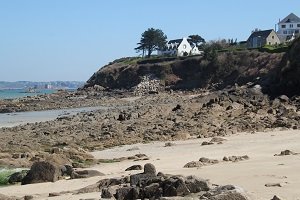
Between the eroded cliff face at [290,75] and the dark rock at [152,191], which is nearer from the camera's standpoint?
the dark rock at [152,191]

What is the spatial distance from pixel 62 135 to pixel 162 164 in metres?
13.9

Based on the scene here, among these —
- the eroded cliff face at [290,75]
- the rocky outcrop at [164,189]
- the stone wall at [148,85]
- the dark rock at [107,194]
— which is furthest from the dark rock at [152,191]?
the stone wall at [148,85]

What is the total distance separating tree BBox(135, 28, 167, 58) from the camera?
130 meters

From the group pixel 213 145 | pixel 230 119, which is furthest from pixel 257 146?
pixel 230 119

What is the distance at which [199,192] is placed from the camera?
9.63 m

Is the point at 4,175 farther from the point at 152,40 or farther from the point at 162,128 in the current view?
the point at 152,40

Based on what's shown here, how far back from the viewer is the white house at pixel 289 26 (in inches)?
4847

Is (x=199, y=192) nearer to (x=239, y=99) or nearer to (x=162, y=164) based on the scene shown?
(x=162, y=164)

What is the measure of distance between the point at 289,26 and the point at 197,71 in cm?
4018

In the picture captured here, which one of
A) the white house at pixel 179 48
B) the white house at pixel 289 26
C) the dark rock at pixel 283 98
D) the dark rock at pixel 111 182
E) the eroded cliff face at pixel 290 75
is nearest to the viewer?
the dark rock at pixel 111 182

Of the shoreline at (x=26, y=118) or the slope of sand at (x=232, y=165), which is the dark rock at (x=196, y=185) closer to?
the slope of sand at (x=232, y=165)

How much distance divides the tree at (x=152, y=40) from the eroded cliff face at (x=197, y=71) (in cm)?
1584

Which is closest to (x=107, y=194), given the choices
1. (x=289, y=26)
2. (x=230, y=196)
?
(x=230, y=196)

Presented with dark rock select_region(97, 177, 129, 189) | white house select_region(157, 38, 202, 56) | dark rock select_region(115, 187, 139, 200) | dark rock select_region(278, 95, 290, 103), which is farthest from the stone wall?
dark rock select_region(115, 187, 139, 200)
